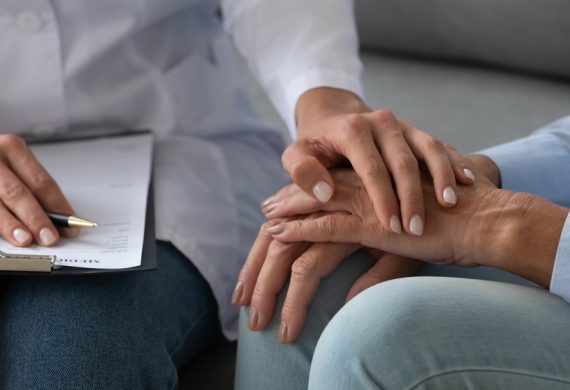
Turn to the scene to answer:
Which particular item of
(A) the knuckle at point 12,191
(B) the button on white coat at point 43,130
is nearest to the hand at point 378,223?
(A) the knuckle at point 12,191

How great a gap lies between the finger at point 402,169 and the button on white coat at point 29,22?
43cm

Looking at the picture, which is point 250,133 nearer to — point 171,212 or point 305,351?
point 171,212

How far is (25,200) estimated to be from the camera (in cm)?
85

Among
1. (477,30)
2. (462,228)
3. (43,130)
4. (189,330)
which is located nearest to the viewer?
(462,228)

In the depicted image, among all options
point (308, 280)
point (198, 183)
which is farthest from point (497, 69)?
point (308, 280)

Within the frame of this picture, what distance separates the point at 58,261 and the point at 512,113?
92 centimetres

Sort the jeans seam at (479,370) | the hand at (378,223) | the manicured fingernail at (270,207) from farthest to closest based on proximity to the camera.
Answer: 1. the manicured fingernail at (270,207)
2. the hand at (378,223)
3. the jeans seam at (479,370)

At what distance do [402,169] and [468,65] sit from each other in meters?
0.91

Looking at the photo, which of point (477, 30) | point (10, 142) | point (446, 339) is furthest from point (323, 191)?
point (477, 30)

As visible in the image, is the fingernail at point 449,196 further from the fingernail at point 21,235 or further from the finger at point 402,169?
the fingernail at point 21,235

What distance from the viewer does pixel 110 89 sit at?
1096 mm

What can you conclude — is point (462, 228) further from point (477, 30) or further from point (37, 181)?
point (477, 30)

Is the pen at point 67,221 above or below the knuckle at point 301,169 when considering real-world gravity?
below

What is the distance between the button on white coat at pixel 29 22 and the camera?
102 cm
